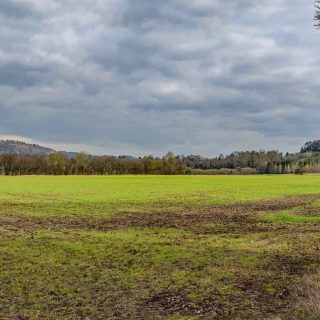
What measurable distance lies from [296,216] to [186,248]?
51.0ft

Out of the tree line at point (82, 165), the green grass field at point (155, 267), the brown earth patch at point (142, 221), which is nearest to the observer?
the green grass field at point (155, 267)

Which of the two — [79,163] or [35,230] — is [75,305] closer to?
[35,230]

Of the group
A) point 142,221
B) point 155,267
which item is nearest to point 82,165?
point 142,221

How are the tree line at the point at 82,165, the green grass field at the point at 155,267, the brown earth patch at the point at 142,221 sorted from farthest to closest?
the tree line at the point at 82,165 → the brown earth patch at the point at 142,221 → the green grass field at the point at 155,267

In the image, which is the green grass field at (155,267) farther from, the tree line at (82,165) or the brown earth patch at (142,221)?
the tree line at (82,165)

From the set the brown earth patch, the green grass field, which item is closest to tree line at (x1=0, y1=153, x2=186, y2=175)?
the brown earth patch

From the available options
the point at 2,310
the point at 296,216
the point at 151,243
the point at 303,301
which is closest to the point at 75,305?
the point at 2,310

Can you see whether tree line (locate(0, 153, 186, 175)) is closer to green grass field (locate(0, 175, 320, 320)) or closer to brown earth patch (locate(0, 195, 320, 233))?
brown earth patch (locate(0, 195, 320, 233))

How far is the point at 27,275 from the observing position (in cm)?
1423

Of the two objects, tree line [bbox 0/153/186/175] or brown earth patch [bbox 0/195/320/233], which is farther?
tree line [bbox 0/153/186/175]

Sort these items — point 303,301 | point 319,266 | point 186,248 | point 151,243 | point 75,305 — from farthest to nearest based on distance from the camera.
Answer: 1. point 151,243
2. point 186,248
3. point 319,266
4. point 75,305
5. point 303,301

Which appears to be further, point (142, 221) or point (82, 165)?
point (82, 165)

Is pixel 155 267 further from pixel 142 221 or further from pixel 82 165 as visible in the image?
pixel 82 165

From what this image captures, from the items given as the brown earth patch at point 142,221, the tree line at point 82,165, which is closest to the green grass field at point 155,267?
the brown earth patch at point 142,221
